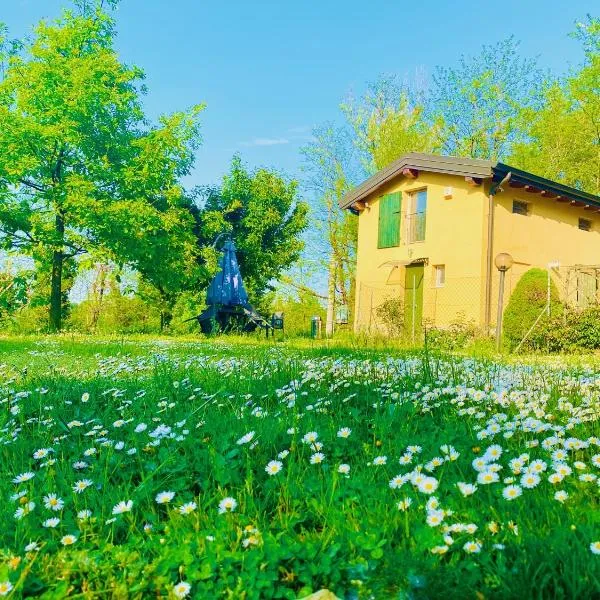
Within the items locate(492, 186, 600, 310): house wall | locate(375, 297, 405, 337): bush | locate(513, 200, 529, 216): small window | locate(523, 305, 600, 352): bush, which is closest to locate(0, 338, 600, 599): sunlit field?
locate(523, 305, 600, 352): bush

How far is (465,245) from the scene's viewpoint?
1683cm

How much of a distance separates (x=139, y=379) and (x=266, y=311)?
21.4 metres

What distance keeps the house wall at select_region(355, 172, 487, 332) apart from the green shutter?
178mm

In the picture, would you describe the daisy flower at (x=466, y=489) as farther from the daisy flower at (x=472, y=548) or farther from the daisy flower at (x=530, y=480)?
the daisy flower at (x=472, y=548)

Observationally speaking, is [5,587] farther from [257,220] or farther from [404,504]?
[257,220]

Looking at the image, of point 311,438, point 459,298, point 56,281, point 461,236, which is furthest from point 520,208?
point 311,438

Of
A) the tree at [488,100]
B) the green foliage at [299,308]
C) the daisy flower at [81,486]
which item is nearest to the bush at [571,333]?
the daisy flower at [81,486]

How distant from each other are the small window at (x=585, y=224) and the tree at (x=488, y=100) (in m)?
8.35

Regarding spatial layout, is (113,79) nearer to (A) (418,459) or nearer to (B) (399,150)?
(B) (399,150)

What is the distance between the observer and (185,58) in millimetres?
11227

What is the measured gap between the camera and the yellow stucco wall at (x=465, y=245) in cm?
1647

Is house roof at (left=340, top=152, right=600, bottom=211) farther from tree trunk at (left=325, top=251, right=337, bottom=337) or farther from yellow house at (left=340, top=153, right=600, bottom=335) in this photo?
→ tree trunk at (left=325, top=251, right=337, bottom=337)

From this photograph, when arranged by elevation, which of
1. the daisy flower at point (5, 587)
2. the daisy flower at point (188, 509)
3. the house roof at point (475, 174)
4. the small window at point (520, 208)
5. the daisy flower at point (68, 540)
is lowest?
the daisy flower at point (5, 587)

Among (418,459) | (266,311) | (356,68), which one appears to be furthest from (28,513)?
(356,68)
